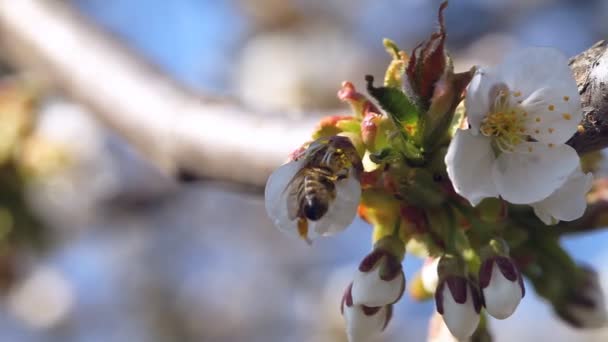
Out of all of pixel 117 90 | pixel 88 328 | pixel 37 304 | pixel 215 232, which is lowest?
pixel 117 90

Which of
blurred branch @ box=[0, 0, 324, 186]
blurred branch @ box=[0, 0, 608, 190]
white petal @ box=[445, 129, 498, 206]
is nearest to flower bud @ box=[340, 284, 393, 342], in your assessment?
white petal @ box=[445, 129, 498, 206]

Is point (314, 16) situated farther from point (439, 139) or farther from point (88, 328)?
point (439, 139)

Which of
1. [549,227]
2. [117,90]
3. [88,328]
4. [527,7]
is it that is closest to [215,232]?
[88,328]

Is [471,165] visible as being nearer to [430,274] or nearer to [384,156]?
[384,156]

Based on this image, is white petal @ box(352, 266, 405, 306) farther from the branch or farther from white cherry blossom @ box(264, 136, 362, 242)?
the branch

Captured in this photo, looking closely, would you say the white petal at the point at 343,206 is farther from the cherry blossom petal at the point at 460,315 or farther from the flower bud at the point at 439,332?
the flower bud at the point at 439,332

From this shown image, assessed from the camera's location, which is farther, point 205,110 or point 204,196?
point 204,196
